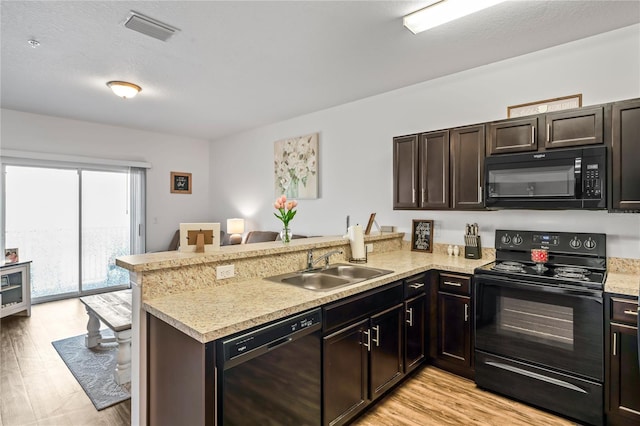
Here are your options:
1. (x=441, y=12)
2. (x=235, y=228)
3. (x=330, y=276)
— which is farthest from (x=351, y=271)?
(x=235, y=228)

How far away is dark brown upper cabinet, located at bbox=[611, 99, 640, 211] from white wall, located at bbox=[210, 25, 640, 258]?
1.36 ft

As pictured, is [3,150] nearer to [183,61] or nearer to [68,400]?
[183,61]

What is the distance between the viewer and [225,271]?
6.88 feet

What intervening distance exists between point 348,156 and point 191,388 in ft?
11.1

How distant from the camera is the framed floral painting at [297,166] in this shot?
473 centimetres

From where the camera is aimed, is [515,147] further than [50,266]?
Result: No

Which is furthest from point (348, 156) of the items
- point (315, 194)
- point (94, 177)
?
point (94, 177)

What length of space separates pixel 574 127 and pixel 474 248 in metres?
1.25

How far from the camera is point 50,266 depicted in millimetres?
5070

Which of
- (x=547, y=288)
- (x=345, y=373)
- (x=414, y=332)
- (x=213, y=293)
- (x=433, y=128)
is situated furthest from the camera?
(x=433, y=128)

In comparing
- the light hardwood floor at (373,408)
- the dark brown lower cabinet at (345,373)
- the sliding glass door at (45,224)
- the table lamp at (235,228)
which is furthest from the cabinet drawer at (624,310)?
the sliding glass door at (45,224)

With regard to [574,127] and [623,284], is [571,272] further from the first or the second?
[574,127]

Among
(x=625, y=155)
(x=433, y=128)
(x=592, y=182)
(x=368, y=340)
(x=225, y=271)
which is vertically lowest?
(x=368, y=340)

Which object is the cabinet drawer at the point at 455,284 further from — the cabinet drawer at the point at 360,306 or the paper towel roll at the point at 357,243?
the paper towel roll at the point at 357,243
